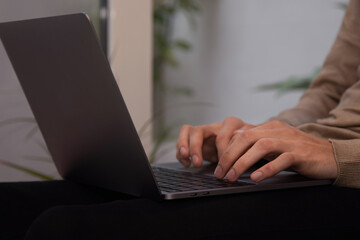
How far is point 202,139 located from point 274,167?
22cm

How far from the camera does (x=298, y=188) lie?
69 centimetres

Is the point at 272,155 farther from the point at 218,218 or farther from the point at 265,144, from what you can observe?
the point at 218,218

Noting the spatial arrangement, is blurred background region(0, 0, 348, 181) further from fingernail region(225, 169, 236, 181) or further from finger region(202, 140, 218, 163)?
fingernail region(225, 169, 236, 181)

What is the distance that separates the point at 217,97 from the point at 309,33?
1043 millimetres

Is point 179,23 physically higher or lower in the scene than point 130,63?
lower

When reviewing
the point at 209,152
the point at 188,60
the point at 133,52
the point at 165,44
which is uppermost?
the point at 209,152

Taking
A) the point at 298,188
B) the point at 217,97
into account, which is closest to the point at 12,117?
the point at 298,188

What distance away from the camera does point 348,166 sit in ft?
2.44

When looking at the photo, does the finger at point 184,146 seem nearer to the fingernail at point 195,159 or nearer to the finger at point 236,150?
the fingernail at point 195,159

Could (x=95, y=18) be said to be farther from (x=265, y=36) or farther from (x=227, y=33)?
(x=227, y=33)

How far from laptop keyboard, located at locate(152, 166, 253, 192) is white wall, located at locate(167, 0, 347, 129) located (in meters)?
2.31

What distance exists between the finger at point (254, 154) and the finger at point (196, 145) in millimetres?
144

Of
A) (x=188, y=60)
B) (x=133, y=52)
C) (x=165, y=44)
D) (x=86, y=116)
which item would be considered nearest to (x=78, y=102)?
(x=86, y=116)

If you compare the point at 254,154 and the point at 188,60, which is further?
the point at 188,60
